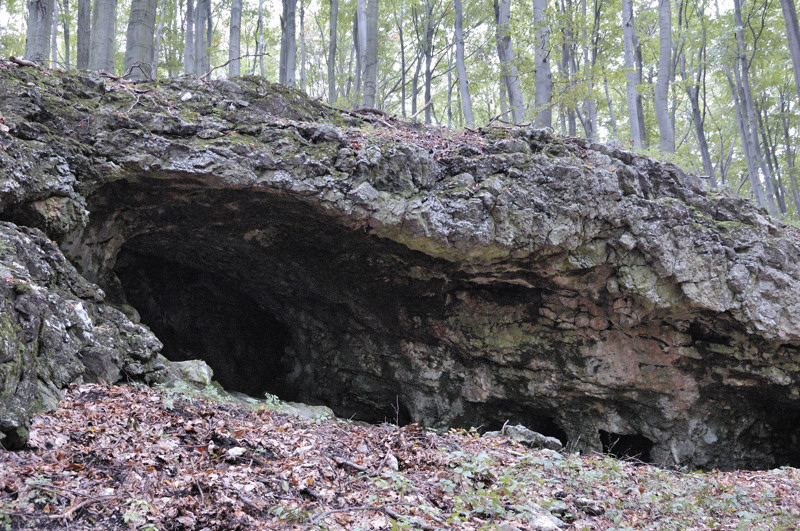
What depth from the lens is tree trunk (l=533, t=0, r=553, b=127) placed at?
10.3 meters

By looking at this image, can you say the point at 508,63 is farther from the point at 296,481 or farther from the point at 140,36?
the point at 296,481

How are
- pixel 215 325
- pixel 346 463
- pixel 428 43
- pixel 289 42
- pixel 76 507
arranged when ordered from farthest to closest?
1. pixel 428 43
2. pixel 289 42
3. pixel 215 325
4. pixel 346 463
5. pixel 76 507

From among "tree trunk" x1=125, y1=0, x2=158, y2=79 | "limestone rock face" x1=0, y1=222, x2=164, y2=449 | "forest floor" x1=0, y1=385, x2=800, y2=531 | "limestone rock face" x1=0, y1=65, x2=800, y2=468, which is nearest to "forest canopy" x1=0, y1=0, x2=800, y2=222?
"tree trunk" x1=125, y1=0, x2=158, y2=79

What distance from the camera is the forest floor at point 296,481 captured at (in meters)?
2.95

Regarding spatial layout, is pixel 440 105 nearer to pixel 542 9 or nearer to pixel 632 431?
pixel 542 9

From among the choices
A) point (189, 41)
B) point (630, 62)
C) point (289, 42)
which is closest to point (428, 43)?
point (289, 42)

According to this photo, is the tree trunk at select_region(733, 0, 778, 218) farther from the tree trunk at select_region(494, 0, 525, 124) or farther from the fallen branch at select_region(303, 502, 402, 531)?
the fallen branch at select_region(303, 502, 402, 531)

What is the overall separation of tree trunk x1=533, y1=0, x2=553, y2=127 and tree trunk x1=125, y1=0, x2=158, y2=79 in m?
6.97

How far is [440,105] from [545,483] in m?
24.1

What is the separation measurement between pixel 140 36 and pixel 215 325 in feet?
19.6

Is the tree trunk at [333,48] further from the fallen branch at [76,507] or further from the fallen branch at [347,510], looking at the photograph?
the fallen branch at [76,507]

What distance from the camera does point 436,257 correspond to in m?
8.32

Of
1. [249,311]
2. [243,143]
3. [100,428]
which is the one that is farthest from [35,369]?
[249,311]

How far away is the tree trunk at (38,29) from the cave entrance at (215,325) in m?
4.49
